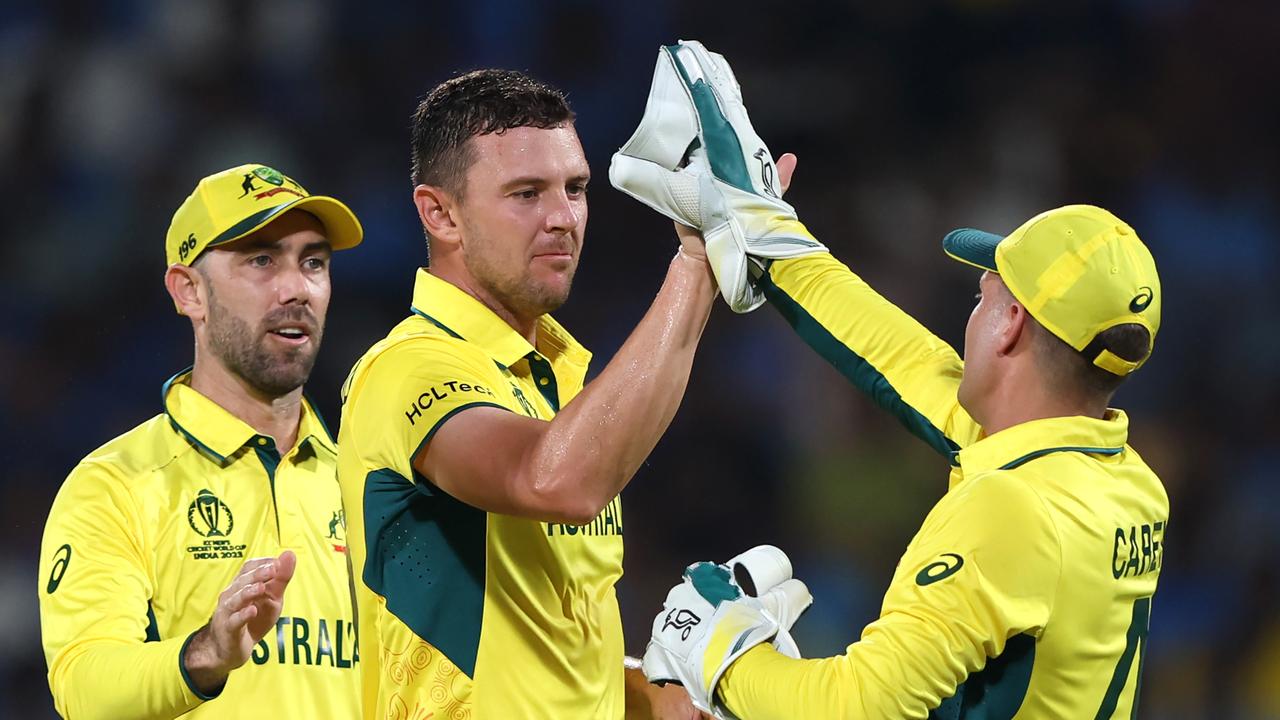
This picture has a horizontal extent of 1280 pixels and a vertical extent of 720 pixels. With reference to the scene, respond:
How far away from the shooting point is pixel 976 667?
2275 millimetres

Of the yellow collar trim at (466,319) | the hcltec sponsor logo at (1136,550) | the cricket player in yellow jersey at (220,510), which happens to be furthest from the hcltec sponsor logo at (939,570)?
the cricket player in yellow jersey at (220,510)

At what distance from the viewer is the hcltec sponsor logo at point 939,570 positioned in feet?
7.43

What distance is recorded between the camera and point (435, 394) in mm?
2484

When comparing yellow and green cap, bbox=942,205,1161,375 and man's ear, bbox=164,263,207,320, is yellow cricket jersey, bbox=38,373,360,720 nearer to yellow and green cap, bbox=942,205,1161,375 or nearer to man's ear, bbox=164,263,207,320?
man's ear, bbox=164,263,207,320

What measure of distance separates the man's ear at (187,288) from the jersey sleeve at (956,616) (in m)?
2.04

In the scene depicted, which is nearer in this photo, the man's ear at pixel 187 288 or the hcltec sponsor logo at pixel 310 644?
the hcltec sponsor logo at pixel 310 644

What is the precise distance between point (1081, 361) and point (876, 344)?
0.40 meters

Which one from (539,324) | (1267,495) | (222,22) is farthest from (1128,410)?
(222,22)

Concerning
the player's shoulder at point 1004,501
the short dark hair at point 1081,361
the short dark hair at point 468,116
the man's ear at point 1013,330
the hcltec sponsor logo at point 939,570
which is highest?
the short dark hair at point 468,116

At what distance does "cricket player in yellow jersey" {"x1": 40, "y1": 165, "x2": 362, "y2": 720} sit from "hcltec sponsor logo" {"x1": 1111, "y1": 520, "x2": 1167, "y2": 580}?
67.8 inches

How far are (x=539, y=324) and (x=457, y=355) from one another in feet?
1.49

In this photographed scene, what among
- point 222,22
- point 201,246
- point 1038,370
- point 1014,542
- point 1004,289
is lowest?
point 1014,542

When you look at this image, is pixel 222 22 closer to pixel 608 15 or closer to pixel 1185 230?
pixel 608 15

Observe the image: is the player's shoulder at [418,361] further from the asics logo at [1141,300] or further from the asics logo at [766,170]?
the asics logo at [1141,300]
